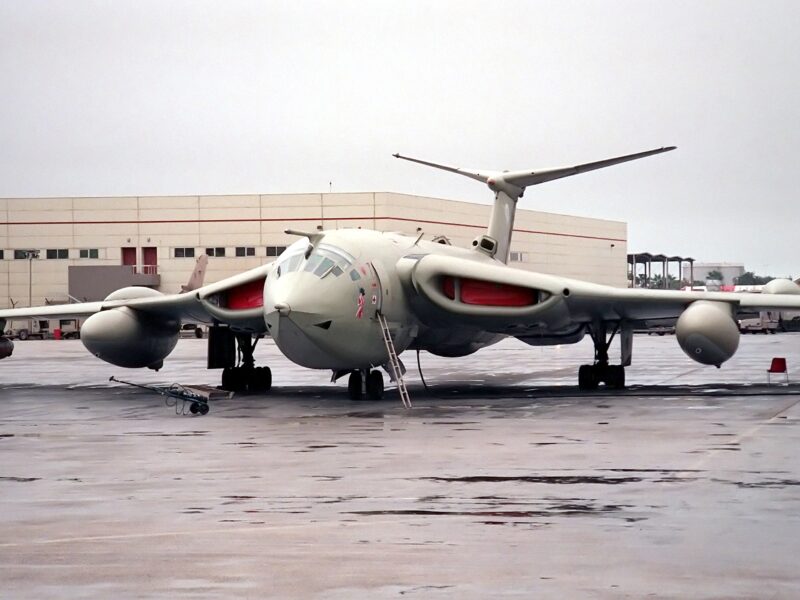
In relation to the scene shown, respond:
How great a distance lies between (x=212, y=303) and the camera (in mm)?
25375

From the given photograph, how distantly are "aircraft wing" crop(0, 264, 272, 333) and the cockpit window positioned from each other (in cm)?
134

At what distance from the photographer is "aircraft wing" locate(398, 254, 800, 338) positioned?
936 inches

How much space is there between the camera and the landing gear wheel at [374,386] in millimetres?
23938

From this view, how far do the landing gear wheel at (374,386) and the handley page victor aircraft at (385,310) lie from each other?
24 mm

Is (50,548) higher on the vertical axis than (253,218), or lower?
lower

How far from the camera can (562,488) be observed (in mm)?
11883

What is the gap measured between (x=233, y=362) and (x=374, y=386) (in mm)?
5341

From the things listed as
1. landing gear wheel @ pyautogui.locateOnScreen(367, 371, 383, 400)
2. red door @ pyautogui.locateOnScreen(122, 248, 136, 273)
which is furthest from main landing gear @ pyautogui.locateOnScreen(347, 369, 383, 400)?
red door @ pyautogui.locateOnScreen(122, 248, 136, 273)

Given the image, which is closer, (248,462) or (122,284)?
(248,462)

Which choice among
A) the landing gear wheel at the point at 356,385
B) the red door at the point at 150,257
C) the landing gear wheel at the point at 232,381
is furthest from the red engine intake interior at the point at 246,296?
the red door at the point at 150,257

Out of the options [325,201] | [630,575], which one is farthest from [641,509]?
[325,201]

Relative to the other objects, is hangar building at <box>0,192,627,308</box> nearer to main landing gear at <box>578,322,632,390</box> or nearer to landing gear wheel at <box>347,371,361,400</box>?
main landing gear at <box>578,322,632,390</box>

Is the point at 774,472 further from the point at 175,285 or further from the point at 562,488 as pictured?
the point at 175,285

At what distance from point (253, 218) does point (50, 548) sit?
69819 mm
